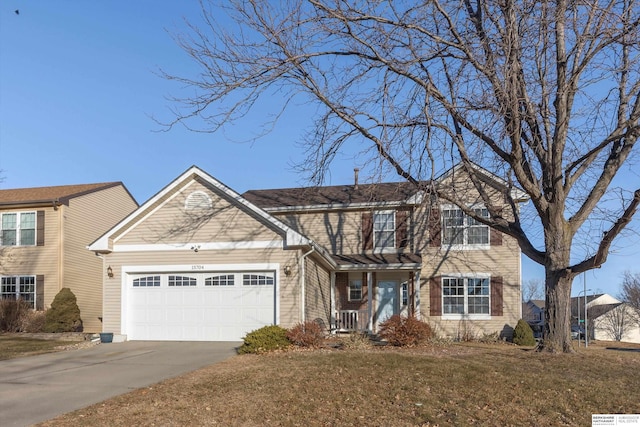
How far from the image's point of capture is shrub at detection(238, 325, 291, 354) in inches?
539

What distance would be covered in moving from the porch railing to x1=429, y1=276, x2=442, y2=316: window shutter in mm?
2476

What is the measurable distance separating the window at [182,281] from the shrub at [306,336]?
4764 millimetres

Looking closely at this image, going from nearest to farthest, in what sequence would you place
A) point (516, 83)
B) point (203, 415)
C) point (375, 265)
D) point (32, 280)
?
point (203, 415) < point (516, 83) < point (375, 265) < point (32, 280)

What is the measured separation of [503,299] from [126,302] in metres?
13.0

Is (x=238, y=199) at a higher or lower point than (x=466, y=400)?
higher

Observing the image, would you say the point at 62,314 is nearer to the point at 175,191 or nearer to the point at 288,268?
the point at 175,191

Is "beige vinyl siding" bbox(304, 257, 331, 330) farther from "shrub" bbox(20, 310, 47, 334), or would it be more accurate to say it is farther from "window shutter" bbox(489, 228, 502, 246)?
"shrub" bbox(20, 310, 47, 334)

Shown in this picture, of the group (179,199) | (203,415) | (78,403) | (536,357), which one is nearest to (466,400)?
(203,415)

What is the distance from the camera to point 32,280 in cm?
2386

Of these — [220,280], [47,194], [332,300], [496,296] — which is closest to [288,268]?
[220,280]

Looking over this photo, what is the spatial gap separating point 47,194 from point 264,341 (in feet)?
54.5

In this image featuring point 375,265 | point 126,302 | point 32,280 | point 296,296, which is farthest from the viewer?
point 32,280

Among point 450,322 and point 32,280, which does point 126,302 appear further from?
point 450,322

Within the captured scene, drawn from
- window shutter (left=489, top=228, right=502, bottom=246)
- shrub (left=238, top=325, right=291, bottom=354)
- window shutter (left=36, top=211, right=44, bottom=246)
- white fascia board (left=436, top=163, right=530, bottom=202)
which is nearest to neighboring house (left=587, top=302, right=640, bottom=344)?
window shutter (left=489, top=228, right=502, bottom=246)
